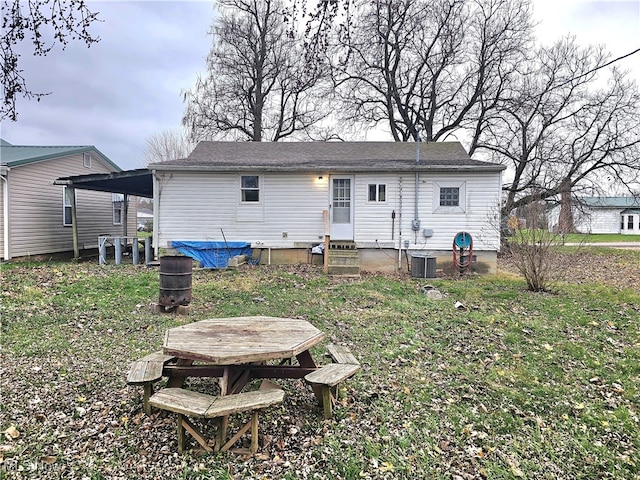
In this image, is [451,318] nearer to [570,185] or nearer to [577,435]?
[577,435]

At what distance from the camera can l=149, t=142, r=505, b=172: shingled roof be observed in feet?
35.7

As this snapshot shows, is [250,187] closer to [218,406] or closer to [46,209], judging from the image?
[46,209]

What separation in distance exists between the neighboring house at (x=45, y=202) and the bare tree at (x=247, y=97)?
21.7 ft

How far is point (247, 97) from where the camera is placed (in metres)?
20.9

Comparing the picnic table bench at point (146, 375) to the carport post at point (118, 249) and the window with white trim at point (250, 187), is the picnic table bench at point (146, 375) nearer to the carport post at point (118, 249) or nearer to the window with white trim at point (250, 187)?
the window with white trim at point (250, 187)

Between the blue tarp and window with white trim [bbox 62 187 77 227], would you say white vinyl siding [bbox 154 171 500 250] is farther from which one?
window with white trim [bbox 62 187 77 227]

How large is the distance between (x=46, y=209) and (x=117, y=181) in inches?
103

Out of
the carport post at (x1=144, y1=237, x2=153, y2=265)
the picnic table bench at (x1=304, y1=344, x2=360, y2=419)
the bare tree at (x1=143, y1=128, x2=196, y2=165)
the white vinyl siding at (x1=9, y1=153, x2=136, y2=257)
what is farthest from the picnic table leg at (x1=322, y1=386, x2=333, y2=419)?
the bare tree at (x1=143, y1=128, x2=196, y2=165)

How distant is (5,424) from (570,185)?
19109 mm

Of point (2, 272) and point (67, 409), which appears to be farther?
point (2, 272)

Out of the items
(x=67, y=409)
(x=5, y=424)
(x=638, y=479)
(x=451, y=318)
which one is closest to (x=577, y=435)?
(x=638, y=479)

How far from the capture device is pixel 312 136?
2191cm

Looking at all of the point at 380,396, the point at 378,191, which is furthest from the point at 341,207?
the point at 380,396

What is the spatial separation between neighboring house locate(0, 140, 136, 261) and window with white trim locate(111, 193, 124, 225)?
0.46m
